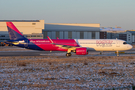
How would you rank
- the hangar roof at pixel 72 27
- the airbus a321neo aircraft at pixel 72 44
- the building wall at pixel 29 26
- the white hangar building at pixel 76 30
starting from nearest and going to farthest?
the airbus a321neo aircraft at pixel 72 44
the building wall at pixel 29 26
the white hangar building at pixel 76 30
the hangar roof at pixel 72 27

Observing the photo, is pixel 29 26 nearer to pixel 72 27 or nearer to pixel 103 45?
pixel 72 27

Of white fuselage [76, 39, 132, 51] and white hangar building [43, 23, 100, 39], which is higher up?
white hangar building [43, 23, 100, 39]

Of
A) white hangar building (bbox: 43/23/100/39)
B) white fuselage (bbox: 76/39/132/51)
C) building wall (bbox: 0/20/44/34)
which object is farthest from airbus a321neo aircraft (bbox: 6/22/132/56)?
white hangar building (bbox: 43/23/100/39)

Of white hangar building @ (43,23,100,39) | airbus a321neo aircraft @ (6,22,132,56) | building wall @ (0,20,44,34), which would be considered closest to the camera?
airbus a321neo aircraft @ (6,22,132,56)

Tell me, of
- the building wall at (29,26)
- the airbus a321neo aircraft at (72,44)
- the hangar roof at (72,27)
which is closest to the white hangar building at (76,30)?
the hangar roof at (72,27)

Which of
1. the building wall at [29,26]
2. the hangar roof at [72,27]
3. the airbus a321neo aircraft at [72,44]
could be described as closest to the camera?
the airbus a321neo aircraft at [72,44]

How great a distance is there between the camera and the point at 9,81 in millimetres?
12812

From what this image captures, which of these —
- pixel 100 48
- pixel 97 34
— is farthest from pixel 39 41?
Result: pixel 97 34

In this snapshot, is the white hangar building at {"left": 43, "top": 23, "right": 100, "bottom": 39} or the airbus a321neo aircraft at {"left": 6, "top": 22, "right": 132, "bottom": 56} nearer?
the airbus a321neo aircraft at {"left": 6, "top": 22, "right": 132, "bottom": 56}

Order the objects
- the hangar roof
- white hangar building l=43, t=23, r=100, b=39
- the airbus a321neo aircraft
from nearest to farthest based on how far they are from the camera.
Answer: the airbus a321neo aircraft < white hangar building l=43, t=23, r=100, b=39 < the hangar roof

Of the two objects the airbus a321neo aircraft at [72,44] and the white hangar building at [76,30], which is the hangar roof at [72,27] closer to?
the white hangar building at [76,30]

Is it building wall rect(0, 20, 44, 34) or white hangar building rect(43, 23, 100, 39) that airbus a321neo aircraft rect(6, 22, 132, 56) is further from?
white hangar building rect(43, 23, 100, 39)

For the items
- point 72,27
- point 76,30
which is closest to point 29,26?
point 72,27

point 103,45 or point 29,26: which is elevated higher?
point 29,26
